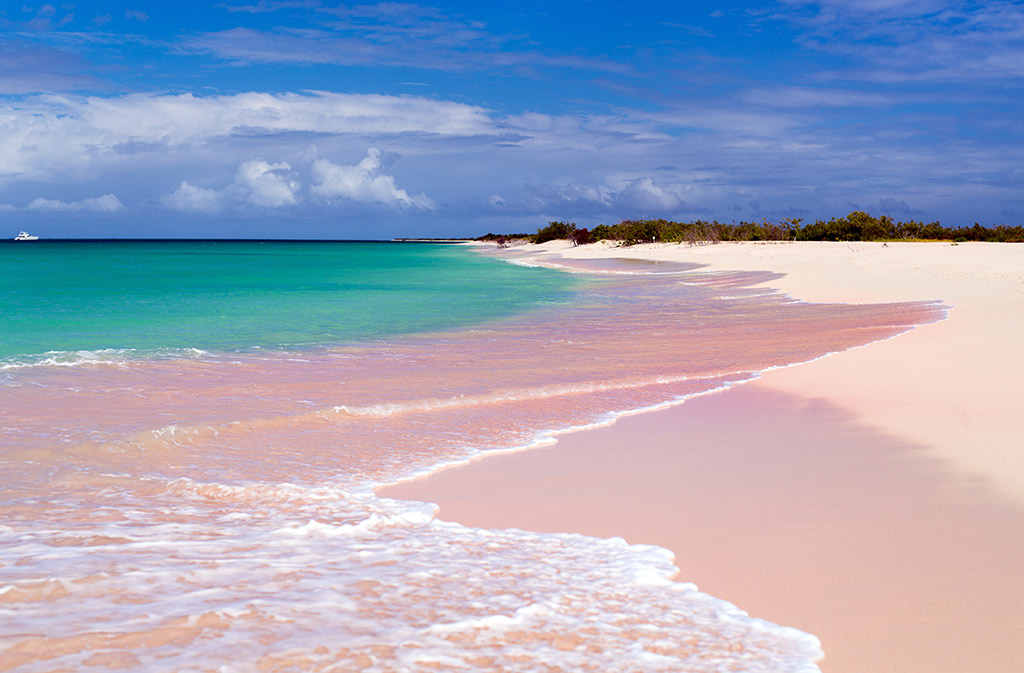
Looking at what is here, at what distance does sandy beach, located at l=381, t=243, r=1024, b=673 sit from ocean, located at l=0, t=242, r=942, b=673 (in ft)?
0.93

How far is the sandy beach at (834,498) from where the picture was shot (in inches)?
128

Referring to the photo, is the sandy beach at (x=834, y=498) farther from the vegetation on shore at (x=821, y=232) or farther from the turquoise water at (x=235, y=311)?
the vegetation on shore at (x=821, y=232)

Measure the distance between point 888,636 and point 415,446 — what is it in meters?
3.89

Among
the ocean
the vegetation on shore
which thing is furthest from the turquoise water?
the vegetation on shore

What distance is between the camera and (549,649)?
2.99 meters

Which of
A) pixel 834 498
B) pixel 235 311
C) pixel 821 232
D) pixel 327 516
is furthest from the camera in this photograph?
pixel 821 232

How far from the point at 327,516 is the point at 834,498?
3058 millimetres

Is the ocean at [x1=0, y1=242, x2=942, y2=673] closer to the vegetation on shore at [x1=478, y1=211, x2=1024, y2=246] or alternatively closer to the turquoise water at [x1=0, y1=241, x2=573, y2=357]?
the turquoise water at [x1=0, y1=241, x2=573, y2=357]

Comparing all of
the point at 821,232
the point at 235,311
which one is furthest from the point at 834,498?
the point at 821,232

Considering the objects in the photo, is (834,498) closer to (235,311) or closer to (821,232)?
(235,311)

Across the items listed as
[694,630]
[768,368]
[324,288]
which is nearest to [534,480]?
[694,630]

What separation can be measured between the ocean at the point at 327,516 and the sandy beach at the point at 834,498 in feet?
0.93

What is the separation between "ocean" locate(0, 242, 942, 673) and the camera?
303 centimetres

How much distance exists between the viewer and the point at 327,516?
4.55 m
